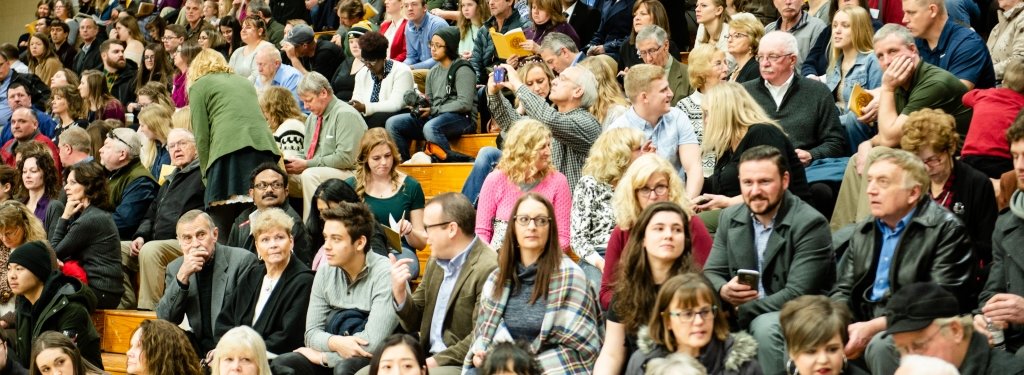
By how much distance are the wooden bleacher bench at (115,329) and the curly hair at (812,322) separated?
3816mm

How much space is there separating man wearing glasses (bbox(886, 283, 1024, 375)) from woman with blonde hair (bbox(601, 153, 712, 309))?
95 cm

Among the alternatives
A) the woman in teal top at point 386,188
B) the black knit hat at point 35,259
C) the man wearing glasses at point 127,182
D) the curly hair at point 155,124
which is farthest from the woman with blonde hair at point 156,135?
the woman in teal top at point 386,188

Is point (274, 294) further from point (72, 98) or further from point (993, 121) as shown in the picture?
point (72, 98)

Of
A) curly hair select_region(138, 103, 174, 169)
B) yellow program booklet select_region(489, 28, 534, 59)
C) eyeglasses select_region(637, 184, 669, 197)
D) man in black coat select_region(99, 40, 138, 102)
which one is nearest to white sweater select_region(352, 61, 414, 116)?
yellow program booklet select_region(489, 28, 534, 59)

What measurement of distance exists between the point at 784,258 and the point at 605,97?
2.38 meters

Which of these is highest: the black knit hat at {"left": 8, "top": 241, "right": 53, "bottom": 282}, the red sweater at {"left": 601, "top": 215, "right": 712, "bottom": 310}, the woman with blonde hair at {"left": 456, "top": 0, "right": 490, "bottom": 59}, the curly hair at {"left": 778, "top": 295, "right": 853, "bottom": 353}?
the woman with blonde hair at {"left": 456, "top": 0, "right": 490, "bottom": 59}

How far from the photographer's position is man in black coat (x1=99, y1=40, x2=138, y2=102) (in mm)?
11492

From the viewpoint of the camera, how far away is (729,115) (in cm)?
606

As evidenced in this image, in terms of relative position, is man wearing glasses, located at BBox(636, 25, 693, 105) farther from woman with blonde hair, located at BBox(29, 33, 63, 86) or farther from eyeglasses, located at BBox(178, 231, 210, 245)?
woman with blonde hair, located at BBox(29, 33, 63, 86)

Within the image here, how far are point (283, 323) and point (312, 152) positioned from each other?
2150 mm

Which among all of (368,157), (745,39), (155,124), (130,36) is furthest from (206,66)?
(130,36)

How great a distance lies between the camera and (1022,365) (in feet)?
14.4

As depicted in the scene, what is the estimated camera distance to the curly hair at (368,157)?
6914 mm

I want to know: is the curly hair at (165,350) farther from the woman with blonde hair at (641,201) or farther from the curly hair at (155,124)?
the curly hair at (155,124)
